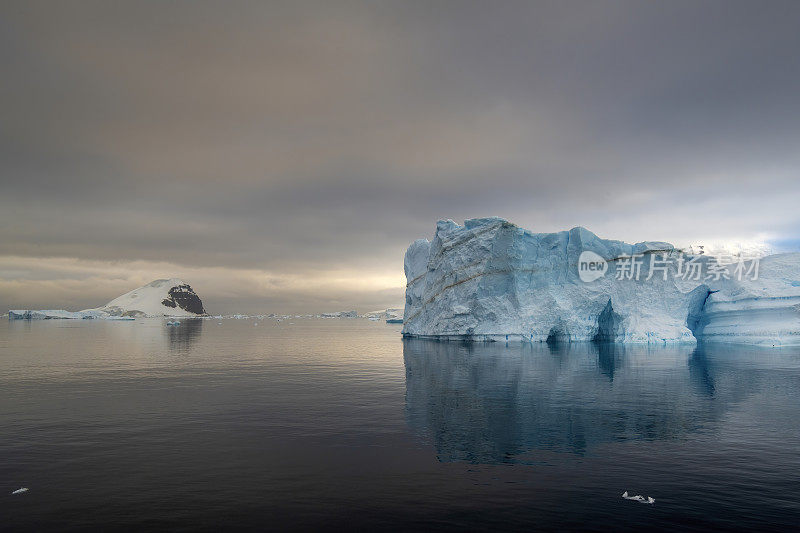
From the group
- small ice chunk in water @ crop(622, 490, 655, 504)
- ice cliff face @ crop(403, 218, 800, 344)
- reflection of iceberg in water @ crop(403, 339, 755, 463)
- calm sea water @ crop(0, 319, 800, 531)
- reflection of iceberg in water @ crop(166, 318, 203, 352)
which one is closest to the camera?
calm sea water @ crop(0, 319, 800, 531)

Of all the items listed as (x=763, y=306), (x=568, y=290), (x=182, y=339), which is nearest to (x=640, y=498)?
(x=568, y=290)

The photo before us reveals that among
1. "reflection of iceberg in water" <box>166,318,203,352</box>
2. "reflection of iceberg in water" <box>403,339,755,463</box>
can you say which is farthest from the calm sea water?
"reflection of iceberg in water" <box>166,318,203,352</box>

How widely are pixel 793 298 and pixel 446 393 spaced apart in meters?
50.3

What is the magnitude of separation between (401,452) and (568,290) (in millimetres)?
48161

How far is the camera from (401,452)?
14.9 m

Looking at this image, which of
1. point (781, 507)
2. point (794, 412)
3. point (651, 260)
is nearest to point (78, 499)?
point (781, 507)

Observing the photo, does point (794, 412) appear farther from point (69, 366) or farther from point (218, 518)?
point (69, 366)

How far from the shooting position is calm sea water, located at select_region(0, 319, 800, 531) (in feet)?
34.2

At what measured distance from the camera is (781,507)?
425 inches

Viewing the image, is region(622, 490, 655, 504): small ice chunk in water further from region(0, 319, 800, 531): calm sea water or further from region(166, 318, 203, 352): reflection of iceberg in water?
region(166, 318, 203, 352): reflection of iceberg in water

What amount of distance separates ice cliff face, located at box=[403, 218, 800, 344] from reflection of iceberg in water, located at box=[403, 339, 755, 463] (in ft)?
56.0

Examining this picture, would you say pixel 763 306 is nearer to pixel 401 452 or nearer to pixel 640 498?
pixel 640 498

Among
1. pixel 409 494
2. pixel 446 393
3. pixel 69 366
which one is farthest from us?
pixel 69 366

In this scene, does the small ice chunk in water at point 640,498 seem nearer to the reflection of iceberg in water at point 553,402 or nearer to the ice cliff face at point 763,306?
the reflection of iceberg in water at point 553,402
